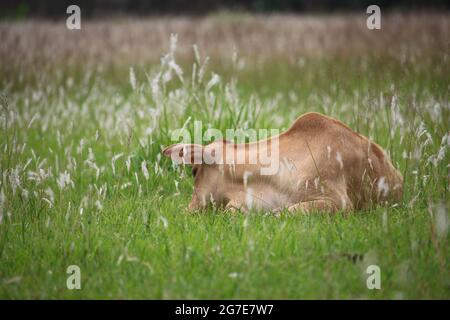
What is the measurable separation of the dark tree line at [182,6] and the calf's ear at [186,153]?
22081mm

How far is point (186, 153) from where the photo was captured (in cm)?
430

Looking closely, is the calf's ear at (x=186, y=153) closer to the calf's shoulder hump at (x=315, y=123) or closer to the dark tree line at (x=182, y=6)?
the calf's shoulder hump at (x=315, y=123)

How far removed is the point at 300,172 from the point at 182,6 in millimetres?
25137


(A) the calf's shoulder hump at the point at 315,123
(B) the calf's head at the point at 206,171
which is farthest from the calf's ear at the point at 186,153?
(A) the calf's shoulder hump at the point at 315,123

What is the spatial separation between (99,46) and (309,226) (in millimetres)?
10458

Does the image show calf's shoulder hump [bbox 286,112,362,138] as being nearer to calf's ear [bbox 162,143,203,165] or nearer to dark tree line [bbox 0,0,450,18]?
calf's ear [bbox 162,143,203,165]

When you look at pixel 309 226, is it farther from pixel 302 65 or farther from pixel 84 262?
pixel 302 65

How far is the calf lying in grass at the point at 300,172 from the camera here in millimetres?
4008

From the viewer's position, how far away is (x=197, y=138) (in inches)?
209

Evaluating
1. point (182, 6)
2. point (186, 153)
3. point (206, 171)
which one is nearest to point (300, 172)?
point (206, 171)

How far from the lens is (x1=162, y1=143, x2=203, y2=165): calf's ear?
427 centimetres

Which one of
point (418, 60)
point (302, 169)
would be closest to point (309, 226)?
point (302, 169)
